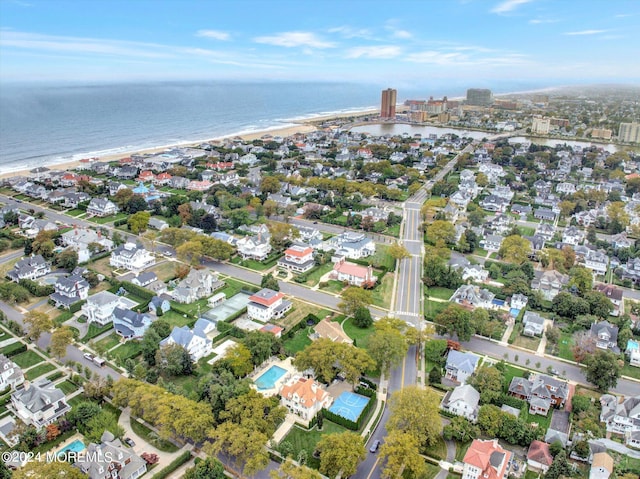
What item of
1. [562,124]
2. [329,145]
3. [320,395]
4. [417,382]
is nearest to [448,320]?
[417,382]

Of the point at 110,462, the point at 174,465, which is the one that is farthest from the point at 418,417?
the point at 110,462

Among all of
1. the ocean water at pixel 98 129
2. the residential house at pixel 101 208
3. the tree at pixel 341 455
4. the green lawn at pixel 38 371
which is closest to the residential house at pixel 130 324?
the green lawn at pixel 38 371

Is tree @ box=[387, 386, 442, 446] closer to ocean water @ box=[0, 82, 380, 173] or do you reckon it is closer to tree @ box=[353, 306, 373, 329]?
tree @ box=[353, 306, 373, 329]

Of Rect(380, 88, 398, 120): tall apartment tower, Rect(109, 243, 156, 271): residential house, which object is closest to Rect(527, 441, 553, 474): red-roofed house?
Rect(109, 243, 156, 271): residential house

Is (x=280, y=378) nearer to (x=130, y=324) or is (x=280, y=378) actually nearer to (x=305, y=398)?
(x=305, y=398)

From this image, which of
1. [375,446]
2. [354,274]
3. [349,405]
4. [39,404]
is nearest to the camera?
[375,446]
